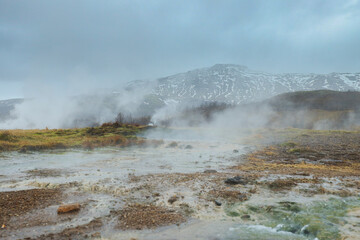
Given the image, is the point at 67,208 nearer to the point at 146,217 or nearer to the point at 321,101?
the point at 146,217

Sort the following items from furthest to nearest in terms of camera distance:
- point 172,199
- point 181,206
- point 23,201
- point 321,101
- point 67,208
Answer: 1. point 321,101
2. point 172,199
3. point 181,206
4. point 23,201
5. point 67,208

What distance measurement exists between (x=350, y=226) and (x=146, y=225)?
5.34 m

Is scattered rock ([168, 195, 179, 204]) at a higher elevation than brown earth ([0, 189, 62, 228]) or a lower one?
lower

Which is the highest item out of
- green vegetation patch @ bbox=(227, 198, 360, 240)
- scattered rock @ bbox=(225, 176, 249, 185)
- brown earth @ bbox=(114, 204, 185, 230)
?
brown earth @ bbox=(114, 204, 185, 230)

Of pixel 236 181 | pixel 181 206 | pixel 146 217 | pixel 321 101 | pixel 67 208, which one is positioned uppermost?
→ pixel 321 101

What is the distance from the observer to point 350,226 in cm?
598

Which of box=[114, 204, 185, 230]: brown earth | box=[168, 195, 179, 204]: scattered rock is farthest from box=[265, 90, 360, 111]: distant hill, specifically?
box=[114, 204, 185, 230]: brown earth

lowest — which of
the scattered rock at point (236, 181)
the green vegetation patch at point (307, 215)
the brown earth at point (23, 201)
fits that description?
the green vegetation patch at point (307, 215)

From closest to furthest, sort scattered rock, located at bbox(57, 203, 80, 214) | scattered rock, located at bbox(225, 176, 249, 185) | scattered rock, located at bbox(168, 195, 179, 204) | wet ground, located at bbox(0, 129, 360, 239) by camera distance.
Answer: wet ground, located at bbox(0, 129, 360, 239) < scattered rock, located at bbox(57, 203, 80, 214) < scattered rock, located at bbox(168, 195, 179, 204) < scattered rock, located at bbox(225, 176, 249, 185)

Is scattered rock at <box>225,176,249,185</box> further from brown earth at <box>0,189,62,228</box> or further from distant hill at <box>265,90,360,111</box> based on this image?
distant hill at <box>265,90,360,111</box>

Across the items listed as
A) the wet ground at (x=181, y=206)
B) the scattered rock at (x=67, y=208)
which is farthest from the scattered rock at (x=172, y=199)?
the scattered rock at (x=67, y=208)

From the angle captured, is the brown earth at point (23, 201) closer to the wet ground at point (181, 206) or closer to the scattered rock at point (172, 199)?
the wet ground at point (181, 206)

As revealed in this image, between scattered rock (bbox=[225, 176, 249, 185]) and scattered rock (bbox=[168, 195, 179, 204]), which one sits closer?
scattered rock (bbox=[168, 195, 179, 204])

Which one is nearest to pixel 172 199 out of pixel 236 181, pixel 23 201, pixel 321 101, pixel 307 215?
pixel 236 181
